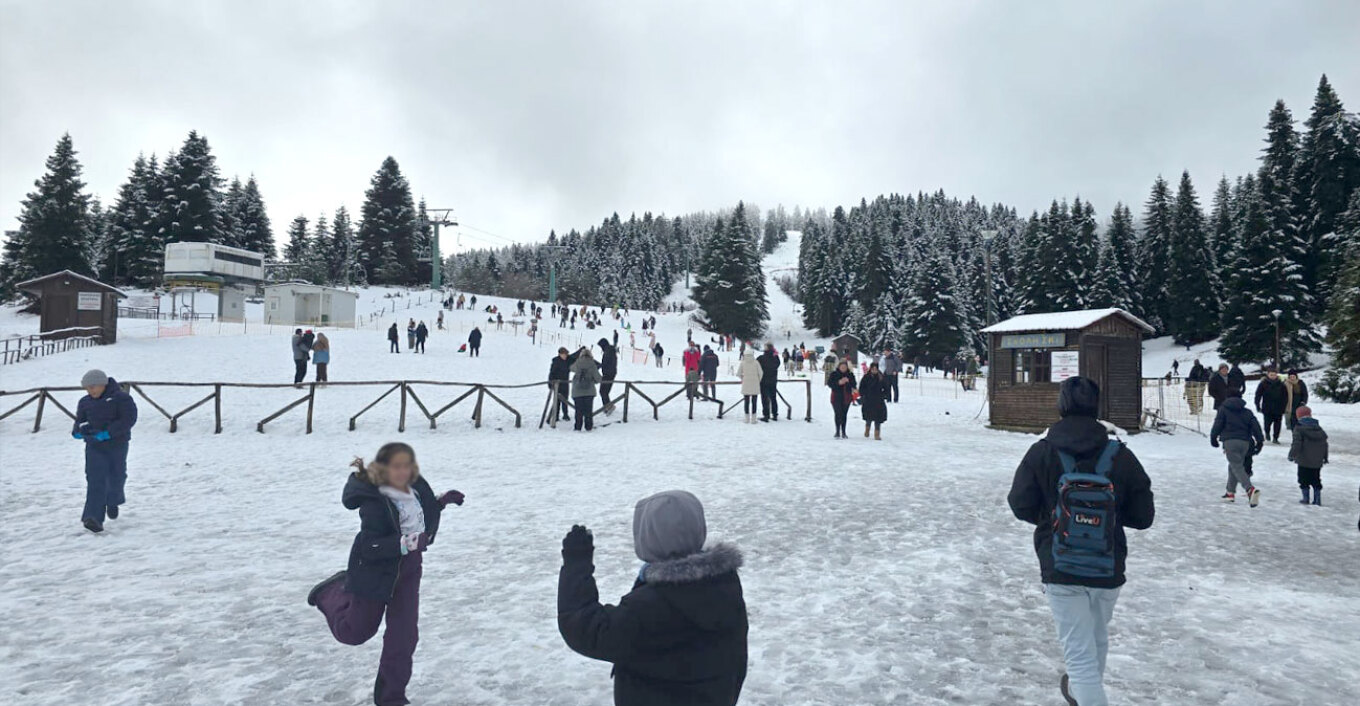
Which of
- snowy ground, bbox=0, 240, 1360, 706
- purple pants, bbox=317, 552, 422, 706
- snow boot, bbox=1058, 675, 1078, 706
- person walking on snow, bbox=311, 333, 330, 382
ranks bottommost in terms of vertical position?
snowy ground, bbox=0, 240, 1360, 706

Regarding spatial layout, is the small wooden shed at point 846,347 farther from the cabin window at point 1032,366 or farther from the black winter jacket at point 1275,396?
the black winter jacket at point 1275,396

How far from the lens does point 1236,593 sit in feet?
17.4

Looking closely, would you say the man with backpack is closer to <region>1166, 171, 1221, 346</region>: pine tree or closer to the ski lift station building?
the ski lift station building

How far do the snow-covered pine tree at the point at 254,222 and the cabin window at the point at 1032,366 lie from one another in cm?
7180

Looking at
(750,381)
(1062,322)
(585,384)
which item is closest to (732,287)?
(750,381)

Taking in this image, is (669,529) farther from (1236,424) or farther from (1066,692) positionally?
(1236,424)

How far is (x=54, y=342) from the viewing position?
27.5 meters

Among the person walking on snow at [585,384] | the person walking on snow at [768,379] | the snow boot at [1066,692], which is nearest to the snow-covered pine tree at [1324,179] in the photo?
the person walking on snow at [768,379]

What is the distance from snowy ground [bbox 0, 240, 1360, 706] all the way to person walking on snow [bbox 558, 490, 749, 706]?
1837 millimetres

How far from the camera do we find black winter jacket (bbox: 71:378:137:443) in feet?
22.2

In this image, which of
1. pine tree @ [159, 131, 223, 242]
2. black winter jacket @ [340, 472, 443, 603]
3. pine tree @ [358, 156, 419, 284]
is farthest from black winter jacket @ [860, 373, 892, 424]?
pine tree @ [358, 156, 419, 284]

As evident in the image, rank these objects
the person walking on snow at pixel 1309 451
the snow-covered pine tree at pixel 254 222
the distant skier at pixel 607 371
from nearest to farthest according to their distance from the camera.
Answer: the person walking on snow at pixel 1309 451 → the distant skier at pixel 607 371 → the snow-covered pine tree at pixel 254 222

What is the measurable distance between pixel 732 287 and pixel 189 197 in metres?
45.8

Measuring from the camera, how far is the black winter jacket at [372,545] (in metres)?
3.25
